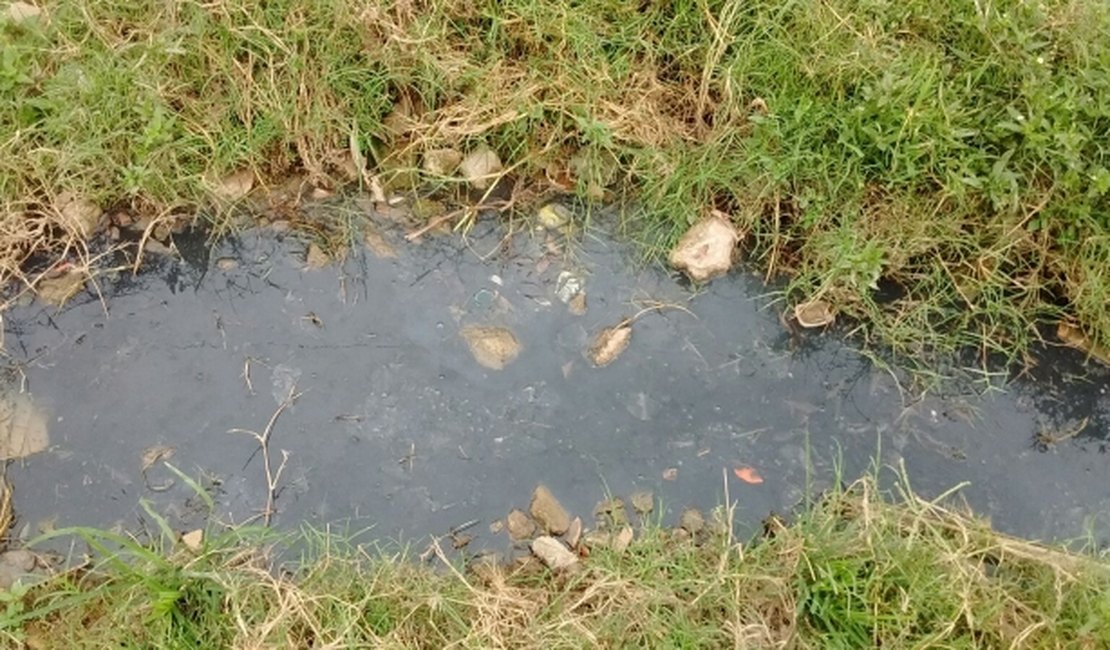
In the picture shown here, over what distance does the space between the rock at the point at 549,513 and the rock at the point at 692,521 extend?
27 cm

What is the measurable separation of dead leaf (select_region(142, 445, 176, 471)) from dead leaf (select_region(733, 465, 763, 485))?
1354 millimetres

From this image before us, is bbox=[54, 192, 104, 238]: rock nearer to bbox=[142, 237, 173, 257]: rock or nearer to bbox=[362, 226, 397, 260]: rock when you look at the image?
bbox=[142, 237, 173, 257]: rock

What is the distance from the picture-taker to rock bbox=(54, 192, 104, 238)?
2662 mm

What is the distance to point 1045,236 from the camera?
2.60m

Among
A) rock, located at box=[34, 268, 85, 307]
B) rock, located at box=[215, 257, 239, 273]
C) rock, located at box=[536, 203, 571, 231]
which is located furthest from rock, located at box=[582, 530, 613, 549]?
rock, located at box=[34, 268, 85, 307]

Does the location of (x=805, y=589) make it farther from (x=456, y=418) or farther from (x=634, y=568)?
(x=456, y=418)

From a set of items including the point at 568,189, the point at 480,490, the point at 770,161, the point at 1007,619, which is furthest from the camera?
the point at 568,189

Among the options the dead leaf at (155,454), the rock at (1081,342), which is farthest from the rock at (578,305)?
the rock at (1081,342)

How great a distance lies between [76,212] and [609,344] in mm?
1415

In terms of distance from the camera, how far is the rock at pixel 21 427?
2.45 meters

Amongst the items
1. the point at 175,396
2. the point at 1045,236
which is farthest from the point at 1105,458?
the point at 175,396

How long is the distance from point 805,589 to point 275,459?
49.3 inches

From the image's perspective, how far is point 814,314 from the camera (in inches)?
104

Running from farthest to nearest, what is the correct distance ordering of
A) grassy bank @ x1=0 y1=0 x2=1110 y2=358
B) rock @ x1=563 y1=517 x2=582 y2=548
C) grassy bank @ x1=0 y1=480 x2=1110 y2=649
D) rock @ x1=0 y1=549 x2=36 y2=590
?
grassy bank @ x1=0 y1=0 x2=1110 y2=358, rock @ x1=563 y1=517 x2=582 y2=548, rock @ x1=0 y1=549 x2=36 y2=590, grassy bank @ x1=0 y1=480 x2=1110 y2=649
